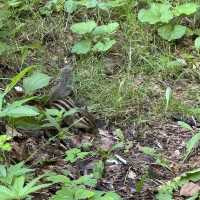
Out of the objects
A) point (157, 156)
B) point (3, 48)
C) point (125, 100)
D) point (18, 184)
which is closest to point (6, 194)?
point (18, 184)

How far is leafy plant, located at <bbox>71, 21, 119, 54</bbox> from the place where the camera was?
339cm

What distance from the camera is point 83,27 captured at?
136 inches

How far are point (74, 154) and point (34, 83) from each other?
0.46m

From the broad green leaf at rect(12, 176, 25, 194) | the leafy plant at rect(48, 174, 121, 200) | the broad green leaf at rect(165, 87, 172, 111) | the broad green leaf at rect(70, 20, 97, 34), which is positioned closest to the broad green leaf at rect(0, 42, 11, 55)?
the broad green leaf at rect(70, 20, 97, 34)

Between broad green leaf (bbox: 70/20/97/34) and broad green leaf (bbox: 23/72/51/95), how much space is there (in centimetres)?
71

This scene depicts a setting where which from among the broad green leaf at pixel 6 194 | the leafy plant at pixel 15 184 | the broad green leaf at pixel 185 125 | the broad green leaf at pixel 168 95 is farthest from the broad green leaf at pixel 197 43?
the broad green leaf at pixel 6 194

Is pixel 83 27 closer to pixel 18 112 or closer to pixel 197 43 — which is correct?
pixel 197 43

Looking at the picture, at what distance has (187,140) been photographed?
2805mm

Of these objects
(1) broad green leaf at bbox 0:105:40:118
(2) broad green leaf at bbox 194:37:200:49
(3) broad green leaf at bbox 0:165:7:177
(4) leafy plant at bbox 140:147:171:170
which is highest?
(1) broad green leaf at bbox 0:105:40:118

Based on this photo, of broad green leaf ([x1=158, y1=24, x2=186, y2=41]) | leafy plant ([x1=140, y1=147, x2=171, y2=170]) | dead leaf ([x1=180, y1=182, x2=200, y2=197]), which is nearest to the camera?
dead leaf ([x1=180, y1=182, x2=200, y2=197])

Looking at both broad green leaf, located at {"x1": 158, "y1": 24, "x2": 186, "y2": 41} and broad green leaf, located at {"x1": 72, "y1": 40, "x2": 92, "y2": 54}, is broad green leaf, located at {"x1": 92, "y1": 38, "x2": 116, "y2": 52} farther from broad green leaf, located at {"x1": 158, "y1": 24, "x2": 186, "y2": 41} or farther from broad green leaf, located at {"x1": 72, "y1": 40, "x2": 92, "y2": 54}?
broad green leaf, located at {"x1": 158, "y1": 24, "x2": 186, "y2": 41}

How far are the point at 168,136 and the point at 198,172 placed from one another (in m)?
0.44

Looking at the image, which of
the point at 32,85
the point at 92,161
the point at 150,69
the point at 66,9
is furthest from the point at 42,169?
the point at 66,9

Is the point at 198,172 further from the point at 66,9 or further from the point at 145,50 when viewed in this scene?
the point at 66,9
